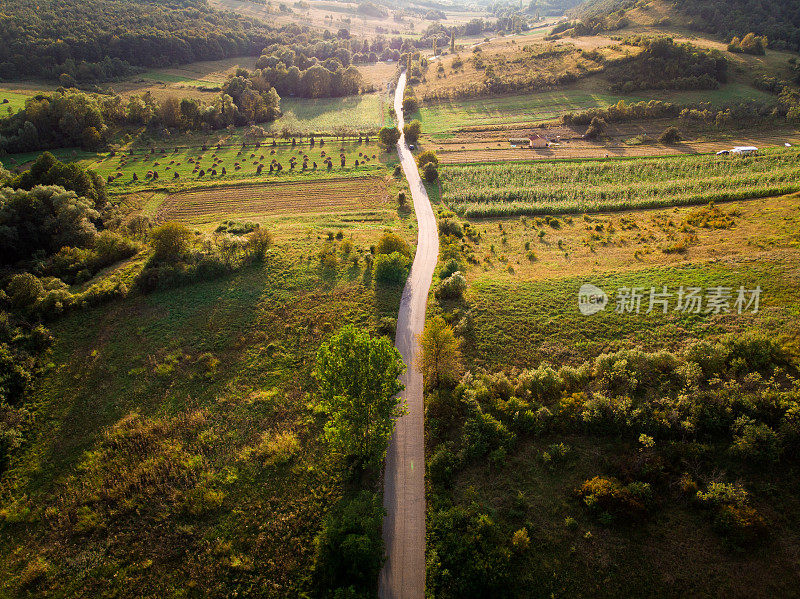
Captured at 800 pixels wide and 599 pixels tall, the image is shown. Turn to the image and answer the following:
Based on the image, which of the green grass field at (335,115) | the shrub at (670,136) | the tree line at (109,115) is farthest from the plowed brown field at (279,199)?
the shrub at (670,136)

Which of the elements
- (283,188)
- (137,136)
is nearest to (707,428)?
(283,188)

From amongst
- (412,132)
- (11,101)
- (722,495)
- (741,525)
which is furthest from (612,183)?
(11,101)

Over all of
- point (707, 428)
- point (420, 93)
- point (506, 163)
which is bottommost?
point (707, 428)

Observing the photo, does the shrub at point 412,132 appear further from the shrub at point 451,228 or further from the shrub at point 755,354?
the shrub at point 755,354

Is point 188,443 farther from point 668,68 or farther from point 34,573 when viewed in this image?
point 668,68

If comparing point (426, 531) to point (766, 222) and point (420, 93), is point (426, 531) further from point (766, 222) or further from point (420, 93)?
point (420, 93)

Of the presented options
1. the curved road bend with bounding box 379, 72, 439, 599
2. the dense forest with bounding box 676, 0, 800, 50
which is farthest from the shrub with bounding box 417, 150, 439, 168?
the dense forest with bounding box 676, 0, 800, 50
